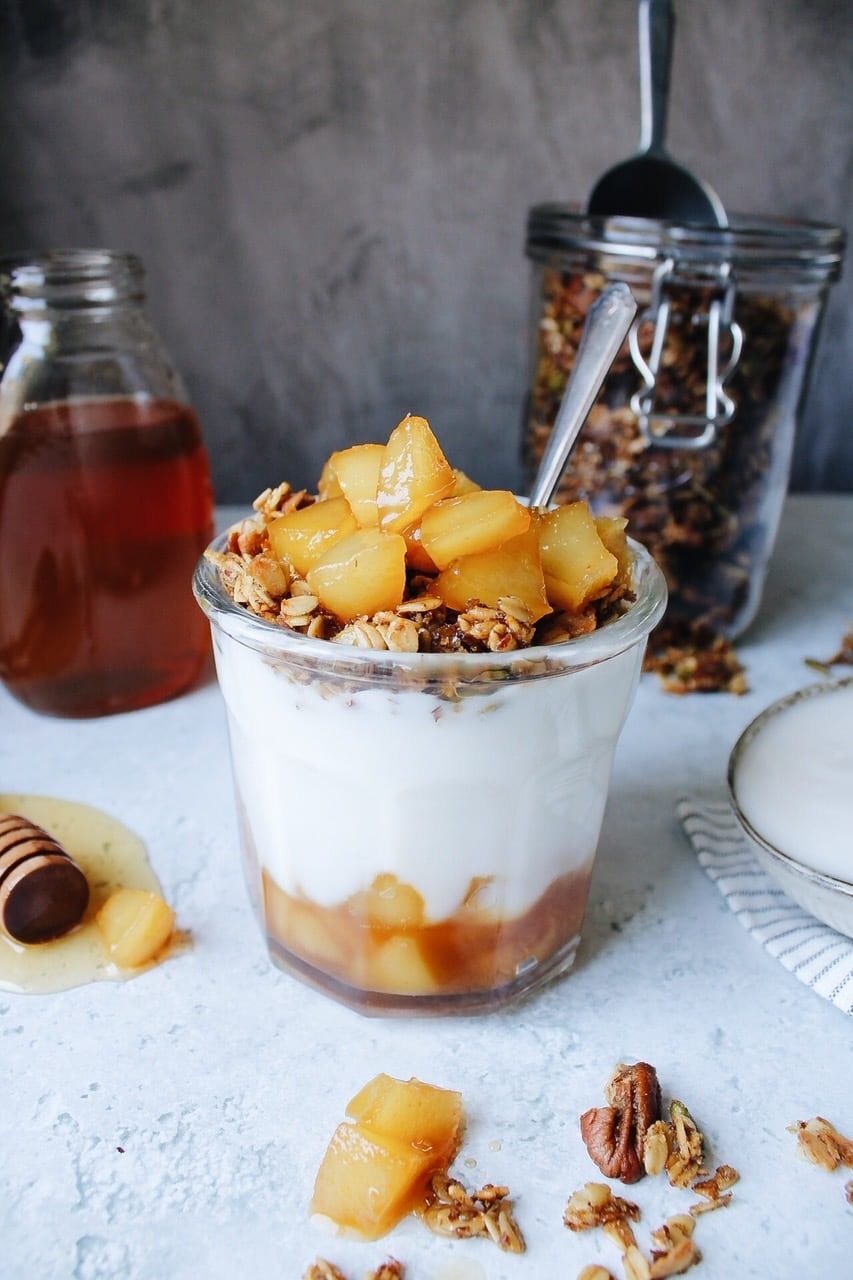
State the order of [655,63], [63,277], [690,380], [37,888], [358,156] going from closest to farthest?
[37,888] → [63,277] → [690,380] → [655,63] → [358,156]

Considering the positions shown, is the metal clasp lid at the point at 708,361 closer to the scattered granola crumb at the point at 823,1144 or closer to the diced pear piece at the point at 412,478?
the diced pear piece at the point at 412,478

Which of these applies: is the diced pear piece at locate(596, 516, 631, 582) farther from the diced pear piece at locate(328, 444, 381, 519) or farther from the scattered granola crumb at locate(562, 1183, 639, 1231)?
the scattered granola crumb at locate(562, 1183, 639, 1231)

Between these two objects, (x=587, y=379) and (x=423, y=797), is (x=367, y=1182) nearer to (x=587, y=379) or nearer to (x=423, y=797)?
(x=423, y=797)

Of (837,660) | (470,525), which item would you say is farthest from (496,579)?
(837,660)

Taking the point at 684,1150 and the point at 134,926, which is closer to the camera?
the point at 684,1150

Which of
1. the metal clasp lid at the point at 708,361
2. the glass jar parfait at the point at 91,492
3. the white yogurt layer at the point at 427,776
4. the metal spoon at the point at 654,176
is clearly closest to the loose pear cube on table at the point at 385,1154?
the white yogurt layer at the point at 427,776

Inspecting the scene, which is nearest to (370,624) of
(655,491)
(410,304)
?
(655,491)
